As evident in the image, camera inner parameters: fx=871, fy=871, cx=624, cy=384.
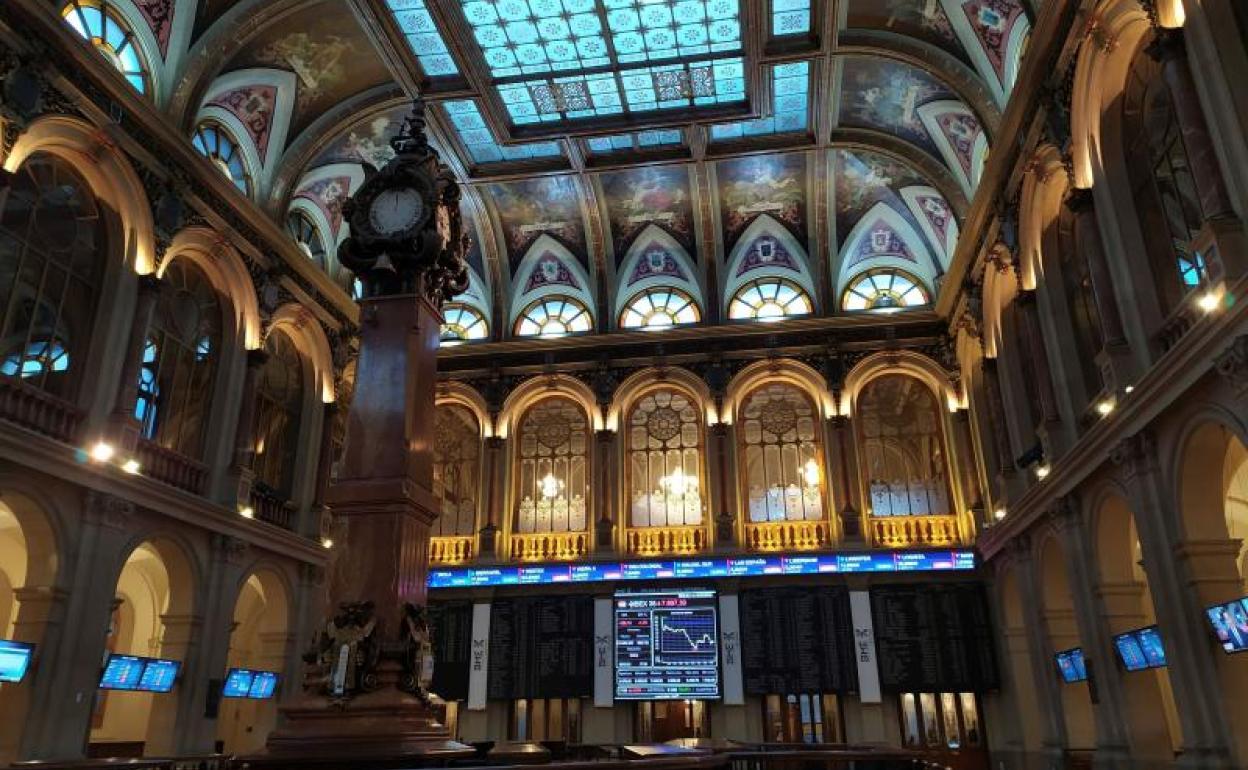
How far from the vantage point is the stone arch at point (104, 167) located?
12820 mm

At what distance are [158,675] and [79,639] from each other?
2.26 meters

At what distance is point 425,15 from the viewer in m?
16.9

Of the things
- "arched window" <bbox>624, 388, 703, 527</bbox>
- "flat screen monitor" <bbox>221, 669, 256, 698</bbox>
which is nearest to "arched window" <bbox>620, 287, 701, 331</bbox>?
"arched window" <bbox>624, 388, 703, 527</bbox>

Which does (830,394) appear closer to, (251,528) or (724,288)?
(724,288)

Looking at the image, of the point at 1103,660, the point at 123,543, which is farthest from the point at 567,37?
the point at 1103,660

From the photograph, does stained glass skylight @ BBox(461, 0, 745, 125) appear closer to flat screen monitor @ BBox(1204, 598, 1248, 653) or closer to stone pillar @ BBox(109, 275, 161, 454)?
stone pillar @ BBox(109, 275, 161, 454)

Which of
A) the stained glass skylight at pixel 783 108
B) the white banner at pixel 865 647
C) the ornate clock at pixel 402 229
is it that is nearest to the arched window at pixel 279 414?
the stained glass skylight at pixel 783 108

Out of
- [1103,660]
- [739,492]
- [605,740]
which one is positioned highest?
[739,492]

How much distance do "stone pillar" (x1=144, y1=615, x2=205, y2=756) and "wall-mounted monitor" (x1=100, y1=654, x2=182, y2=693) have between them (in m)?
0.24

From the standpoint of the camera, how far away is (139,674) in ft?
47.4

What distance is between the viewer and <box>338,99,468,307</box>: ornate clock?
26.3 ft

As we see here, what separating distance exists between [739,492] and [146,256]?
13.8 metres

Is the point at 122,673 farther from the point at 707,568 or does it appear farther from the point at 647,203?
the point at 647,203

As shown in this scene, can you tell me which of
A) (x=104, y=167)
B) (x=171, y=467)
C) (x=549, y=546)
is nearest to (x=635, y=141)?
(x=549, y=546)
